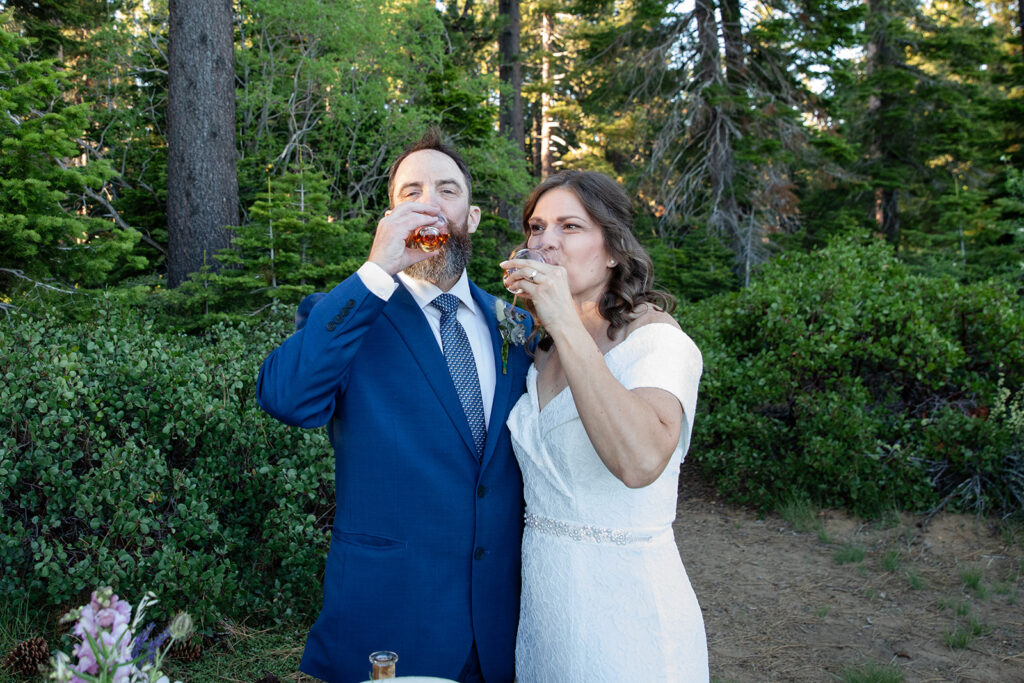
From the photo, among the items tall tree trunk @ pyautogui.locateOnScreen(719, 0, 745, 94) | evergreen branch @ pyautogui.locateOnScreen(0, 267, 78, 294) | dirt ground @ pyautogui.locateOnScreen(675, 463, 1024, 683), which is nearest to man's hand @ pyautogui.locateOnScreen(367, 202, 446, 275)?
dirt ground @ pyautogui.locateOnScreen(675, 463, 1024, 683)

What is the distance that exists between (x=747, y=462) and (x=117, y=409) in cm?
473

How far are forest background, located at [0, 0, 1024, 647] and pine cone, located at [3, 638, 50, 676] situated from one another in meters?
0.25

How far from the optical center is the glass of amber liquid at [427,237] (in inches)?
86.4

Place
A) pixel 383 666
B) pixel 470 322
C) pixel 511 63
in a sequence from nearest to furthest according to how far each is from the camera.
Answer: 1. pixel 383 666
2. pixel 470 322
3. pixel 511 63

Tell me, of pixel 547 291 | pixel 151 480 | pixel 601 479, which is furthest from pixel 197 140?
pixel 601 479

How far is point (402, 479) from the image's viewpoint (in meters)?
2.10

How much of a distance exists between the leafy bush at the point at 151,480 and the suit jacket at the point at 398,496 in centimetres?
171

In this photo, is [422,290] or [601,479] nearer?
[601,479]

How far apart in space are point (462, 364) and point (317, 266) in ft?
17.2

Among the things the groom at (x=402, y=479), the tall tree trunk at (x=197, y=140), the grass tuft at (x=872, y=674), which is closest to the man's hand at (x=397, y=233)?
the groom at (x=402, y=479)

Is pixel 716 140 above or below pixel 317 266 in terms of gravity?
above

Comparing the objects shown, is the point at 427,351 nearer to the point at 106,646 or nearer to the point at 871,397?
the point at 106,646

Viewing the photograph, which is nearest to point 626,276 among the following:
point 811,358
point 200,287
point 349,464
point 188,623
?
point 349,464

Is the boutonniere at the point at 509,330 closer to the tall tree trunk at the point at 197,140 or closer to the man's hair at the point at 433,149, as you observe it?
the man's hair at the point at 433,149
